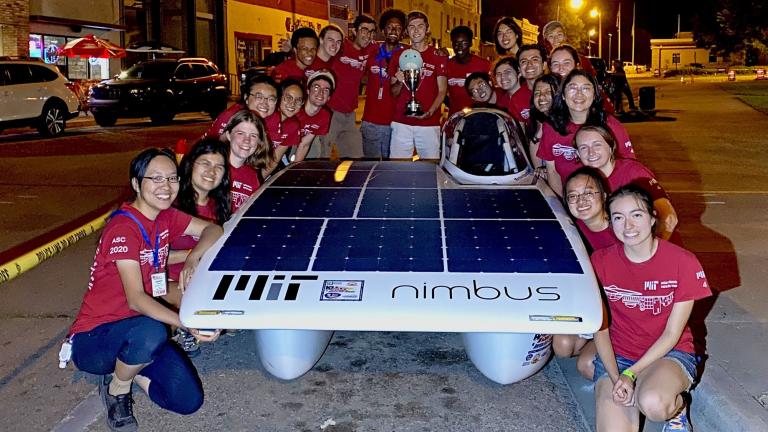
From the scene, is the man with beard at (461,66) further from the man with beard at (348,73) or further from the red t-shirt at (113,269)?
the red t-shirt at (113,269)

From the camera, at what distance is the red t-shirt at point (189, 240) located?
16.8 ft

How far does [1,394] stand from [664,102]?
2942 centimetres

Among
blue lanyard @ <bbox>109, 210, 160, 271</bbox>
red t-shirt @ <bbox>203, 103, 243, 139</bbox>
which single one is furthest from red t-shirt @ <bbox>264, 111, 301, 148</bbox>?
blue lanyard @ <bbox>109, 210, 160, 271</bbox>

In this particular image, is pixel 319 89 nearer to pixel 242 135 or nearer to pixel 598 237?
pixel 242 135

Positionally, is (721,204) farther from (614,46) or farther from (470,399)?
(614,46)

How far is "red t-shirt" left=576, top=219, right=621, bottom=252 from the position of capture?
4.86m

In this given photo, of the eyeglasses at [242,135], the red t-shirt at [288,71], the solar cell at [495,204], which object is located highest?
the red t-shirt at [288,71]

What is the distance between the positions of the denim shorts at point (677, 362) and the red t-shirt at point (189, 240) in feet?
8.02

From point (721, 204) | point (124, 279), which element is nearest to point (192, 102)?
point (721, 204)

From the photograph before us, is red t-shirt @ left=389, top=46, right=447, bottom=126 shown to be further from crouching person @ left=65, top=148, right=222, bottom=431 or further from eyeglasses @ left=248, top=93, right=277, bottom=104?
crouching person @ left=65, top=148, right=222, bottom=431

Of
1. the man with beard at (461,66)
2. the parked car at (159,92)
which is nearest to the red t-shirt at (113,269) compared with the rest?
the man with beard at (461,66)

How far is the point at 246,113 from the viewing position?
567cm

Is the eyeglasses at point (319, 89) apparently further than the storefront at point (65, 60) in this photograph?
No

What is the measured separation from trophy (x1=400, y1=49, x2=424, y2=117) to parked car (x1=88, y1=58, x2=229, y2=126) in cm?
1588
